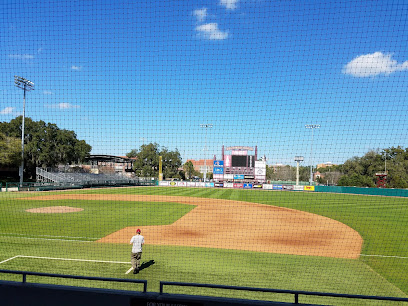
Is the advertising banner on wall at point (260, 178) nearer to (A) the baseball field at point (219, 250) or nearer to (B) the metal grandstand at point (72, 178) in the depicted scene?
(B) the metal grandstand at point (72, 178)

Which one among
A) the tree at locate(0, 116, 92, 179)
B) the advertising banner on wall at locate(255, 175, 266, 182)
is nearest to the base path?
the advertising banner on wall at locate(255, 175, 266, 182)

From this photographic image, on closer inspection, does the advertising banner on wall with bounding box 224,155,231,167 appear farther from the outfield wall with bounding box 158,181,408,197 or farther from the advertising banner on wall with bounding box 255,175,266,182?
the advertising banner on wall with bounding box 255,175,266,182

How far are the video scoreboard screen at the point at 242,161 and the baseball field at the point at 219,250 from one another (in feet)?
86.3

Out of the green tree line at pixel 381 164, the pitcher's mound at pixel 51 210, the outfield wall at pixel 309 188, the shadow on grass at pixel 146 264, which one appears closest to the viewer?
the shadow on grass at pixel 146 264

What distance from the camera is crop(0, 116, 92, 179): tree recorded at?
129ft

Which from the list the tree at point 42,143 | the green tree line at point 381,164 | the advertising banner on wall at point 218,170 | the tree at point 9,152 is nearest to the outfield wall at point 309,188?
the advertising banner on wall at point 218,170

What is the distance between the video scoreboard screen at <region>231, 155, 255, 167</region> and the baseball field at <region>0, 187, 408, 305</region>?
26.3 meters

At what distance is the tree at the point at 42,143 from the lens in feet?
129

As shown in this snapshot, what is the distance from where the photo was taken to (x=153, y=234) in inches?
454

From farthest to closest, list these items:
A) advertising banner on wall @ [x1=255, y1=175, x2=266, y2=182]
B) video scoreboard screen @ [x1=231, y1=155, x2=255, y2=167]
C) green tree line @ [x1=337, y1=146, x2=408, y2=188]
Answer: green tree line @ [x1=337, y1=146, x2=408, y2=188]
advertising banner on wall @ [x1=255, y1=175, x2=266, y2=182]
video scoreboard screen @ [x1=231, y1=155, x2=255, y2=167]

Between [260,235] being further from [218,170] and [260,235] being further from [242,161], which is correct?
[218,170]

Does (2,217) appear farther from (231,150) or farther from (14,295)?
(231,150)

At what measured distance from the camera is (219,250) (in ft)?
30.9

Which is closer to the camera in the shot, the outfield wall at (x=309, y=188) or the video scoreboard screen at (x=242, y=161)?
the outfield wall at (x=309, y=188)
